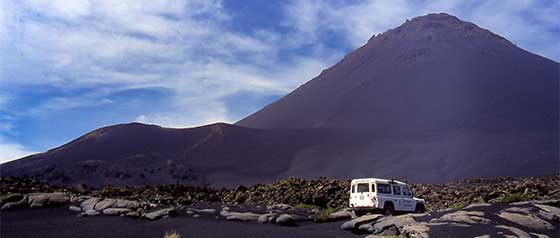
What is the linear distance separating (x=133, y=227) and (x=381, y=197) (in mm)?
9740

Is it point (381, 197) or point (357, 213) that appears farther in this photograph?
point (357, 213)

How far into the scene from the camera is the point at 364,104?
110 metres

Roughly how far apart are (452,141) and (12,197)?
216 feet

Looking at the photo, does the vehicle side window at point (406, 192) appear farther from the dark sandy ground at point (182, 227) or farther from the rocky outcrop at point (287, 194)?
the rocky outcrop at point (287, 194)

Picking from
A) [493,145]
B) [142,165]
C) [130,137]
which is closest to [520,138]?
[493,145]

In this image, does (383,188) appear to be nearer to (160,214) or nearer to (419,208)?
(419,208)

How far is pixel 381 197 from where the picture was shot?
21.1 metres

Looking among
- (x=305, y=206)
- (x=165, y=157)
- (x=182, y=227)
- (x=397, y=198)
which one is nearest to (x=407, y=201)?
(x=397, y=198)

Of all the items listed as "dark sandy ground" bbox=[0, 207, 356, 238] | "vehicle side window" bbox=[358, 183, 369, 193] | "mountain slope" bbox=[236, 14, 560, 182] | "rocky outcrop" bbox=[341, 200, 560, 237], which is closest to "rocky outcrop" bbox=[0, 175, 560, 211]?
"vehicle side window" bbox=[358, 183, 369, 193]

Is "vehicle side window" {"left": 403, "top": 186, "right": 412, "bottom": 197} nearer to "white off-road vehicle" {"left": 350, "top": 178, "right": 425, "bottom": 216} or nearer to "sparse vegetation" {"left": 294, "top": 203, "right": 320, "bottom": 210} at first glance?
"white off-road vehicle" {"left": 350, "top": 178, "right": 425, "bottom": 216}

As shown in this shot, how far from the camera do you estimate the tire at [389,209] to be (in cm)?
2114

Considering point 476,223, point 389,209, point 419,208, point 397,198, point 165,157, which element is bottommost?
point 476,223

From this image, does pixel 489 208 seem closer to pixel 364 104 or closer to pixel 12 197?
pixel 12 197

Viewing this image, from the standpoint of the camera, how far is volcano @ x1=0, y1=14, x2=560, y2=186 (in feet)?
215
